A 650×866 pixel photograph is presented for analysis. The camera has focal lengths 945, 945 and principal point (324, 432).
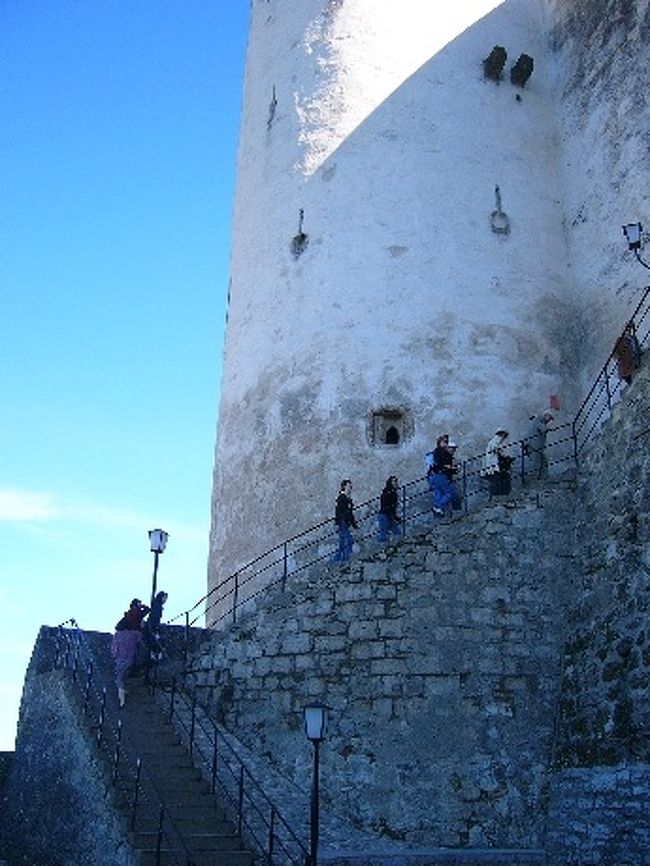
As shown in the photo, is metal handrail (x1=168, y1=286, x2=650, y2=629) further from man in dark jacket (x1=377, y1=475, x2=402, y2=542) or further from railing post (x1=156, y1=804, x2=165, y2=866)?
railing post (x1=156, y1=804, x2=165, y2=866)

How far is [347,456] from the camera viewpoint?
14758mm

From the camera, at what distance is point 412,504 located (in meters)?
14.2

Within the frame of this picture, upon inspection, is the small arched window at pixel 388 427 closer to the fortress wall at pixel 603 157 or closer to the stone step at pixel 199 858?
the fortress wall at pixel 603 157

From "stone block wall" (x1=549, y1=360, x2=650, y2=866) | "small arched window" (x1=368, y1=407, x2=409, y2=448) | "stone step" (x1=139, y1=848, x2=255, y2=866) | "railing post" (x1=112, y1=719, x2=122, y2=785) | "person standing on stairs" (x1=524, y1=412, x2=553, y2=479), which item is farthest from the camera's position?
"small arched window" (x1=368, y1=407, x2=409, y2=448)

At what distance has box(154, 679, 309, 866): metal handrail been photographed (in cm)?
944

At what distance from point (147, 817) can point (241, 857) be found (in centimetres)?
104

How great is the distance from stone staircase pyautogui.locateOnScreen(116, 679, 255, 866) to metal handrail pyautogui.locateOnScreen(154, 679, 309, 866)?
0.14m

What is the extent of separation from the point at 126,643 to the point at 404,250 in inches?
316

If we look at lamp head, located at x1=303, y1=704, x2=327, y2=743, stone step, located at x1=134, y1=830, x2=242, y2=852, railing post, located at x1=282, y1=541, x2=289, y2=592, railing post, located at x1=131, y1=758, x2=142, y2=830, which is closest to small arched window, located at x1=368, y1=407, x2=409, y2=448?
railing post, located at x1=282, y1=541, x2=289, y2=592

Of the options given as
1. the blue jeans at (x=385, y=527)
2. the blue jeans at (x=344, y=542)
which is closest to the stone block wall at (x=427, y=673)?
the blue jeans at (x=344, y=542)

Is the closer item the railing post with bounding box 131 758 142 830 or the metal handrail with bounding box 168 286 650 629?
the railing post with bounding box 131 758 142 830

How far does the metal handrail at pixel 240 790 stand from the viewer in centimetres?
944

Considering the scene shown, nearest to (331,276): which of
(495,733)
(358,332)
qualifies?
(358,332)

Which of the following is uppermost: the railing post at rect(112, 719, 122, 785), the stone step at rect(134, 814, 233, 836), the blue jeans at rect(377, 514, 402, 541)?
the blue jeans at rect(377, 514, 402, 541)
